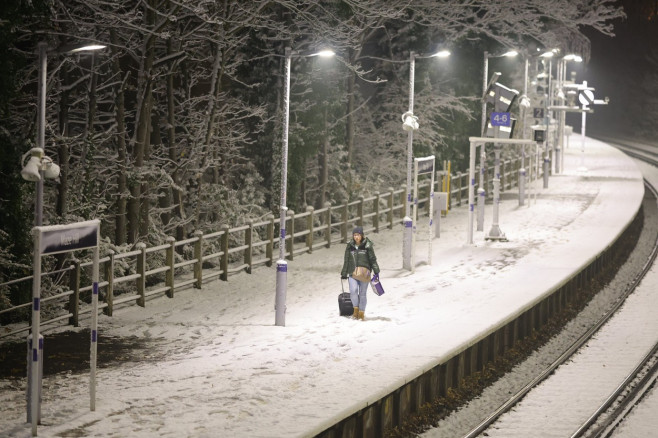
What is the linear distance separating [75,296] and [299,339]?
477cm

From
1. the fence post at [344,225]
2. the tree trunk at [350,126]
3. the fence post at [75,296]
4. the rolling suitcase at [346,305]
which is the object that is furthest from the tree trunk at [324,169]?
the fence post at [75,296]

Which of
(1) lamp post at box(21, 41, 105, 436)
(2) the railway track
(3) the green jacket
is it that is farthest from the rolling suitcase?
(1) lamp post at box(21, 41, 105, 436)

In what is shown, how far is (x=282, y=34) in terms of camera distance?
35.4m

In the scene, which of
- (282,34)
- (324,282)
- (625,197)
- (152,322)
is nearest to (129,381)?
(152,322)

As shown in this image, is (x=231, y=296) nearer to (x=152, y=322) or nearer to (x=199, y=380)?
(x=152, y=322)

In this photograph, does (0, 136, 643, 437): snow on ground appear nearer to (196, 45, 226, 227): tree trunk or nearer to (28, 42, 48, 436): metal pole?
(28, 42, 48, 436): metal pole

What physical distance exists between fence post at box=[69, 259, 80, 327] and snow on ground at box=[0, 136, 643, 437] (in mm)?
550

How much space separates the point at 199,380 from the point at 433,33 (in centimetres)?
2990

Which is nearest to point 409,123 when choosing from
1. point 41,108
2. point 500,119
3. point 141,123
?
point 500,119

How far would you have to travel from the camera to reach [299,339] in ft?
66.2

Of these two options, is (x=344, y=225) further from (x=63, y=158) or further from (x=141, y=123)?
(x=63, y=158)

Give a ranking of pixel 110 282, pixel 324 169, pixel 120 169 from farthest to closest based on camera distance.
A: pixel 324 169 → pixel 120 169 → pixel 110 282

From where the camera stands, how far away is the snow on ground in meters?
→ 14.9

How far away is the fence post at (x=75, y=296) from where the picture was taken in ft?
71.8
